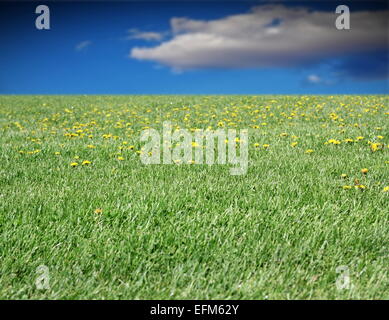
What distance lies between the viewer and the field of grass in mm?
2643

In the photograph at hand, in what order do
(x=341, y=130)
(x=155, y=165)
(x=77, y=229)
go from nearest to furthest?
(x=77, y=229) < (x=155, y=165) < (x=341, y=130)

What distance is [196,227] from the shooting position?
334 centimetres

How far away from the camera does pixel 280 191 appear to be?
418 centimetres

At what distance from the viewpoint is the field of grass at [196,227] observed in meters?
2.64

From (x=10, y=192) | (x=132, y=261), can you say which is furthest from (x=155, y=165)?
(x=132, y=261)

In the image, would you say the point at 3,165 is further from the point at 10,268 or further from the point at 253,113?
the point at 253,113

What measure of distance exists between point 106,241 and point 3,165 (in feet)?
11.2
